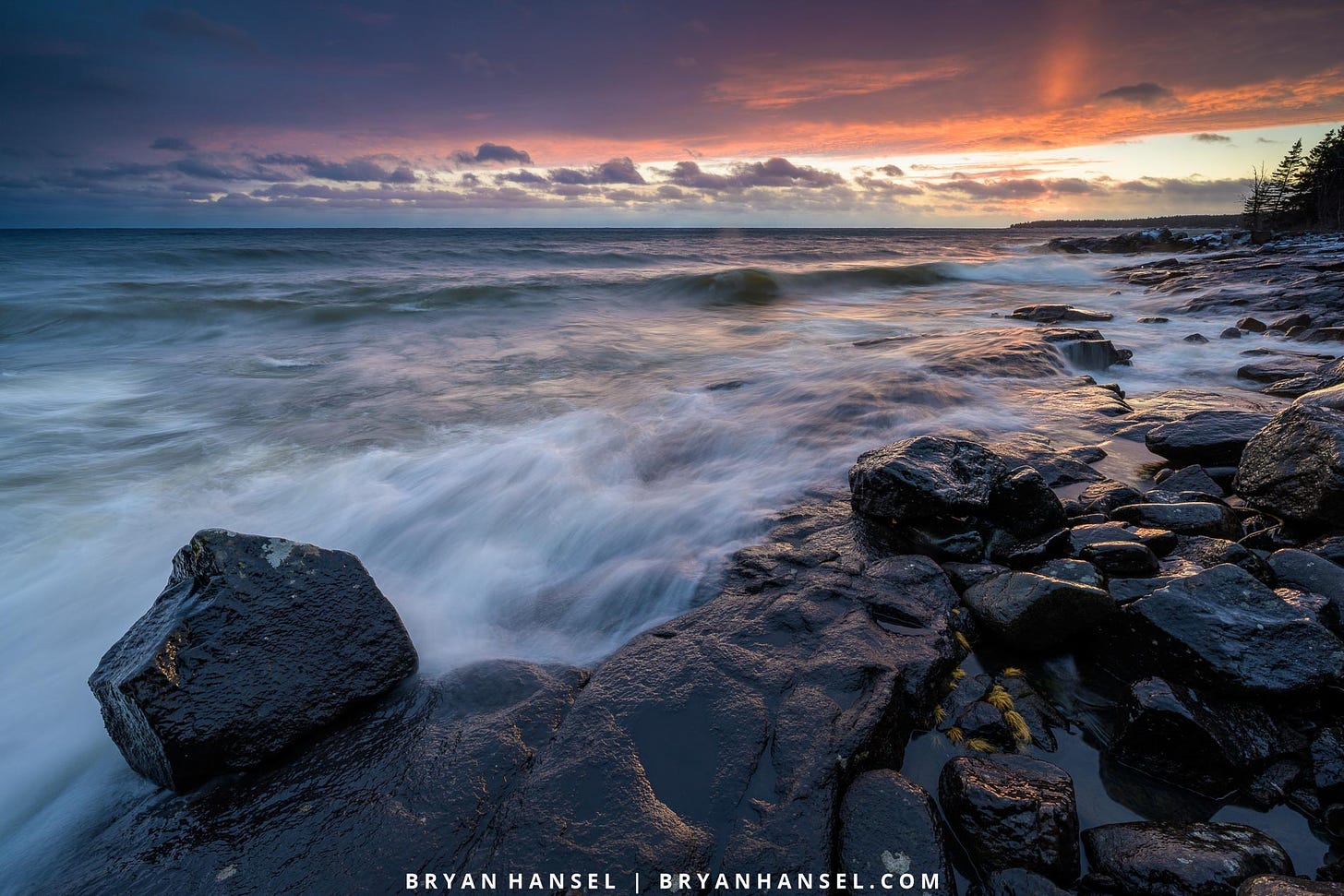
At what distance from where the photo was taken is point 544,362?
11000 mm

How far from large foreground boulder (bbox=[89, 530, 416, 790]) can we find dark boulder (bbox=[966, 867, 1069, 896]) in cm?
257

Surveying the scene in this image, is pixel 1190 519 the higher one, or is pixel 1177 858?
pixel 1190 519

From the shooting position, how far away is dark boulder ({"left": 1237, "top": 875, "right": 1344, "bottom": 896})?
1634 millimetres

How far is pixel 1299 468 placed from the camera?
3.71 metres

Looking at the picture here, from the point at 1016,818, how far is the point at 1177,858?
17.3 inches

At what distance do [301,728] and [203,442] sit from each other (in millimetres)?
5829

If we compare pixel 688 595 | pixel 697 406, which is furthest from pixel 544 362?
pixel 688 595

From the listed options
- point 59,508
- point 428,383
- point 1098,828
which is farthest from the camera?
point 428,383

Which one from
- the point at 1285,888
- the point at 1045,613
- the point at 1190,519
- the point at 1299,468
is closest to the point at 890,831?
the point at 1285,888

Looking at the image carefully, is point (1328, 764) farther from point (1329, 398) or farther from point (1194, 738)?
point (1329, 398)

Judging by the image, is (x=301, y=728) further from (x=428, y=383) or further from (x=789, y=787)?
(x=428, y=383)

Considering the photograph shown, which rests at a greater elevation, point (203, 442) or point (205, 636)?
point (205, 636)

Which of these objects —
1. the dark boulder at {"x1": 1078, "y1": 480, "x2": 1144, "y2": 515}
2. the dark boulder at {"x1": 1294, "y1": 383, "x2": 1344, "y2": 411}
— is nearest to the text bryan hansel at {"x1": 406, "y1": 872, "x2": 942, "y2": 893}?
the dark boulder at {"x1": 1078, "y1": 480, "x2": 1144, "y2": 515}

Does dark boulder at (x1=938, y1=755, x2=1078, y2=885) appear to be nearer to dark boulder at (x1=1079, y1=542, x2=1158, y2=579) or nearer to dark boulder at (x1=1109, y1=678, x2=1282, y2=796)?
dark boulder at (x1=1109, y1=678, x2=1282, y2=796)
